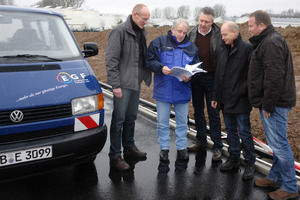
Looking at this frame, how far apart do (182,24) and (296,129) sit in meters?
3.14

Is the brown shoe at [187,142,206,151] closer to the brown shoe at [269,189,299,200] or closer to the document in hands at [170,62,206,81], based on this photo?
the document in hands at [170,62,206,81]

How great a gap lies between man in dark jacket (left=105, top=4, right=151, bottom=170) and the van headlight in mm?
386

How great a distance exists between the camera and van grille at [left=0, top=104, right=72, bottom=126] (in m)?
2.90

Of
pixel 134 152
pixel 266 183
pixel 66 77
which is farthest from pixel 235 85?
pixel 66 77

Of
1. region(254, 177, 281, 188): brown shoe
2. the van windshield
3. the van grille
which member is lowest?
region(254, 177, 281, 188): brown shoe

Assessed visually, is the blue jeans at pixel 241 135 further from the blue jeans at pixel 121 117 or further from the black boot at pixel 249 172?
the blue jeans at pixel 121 117

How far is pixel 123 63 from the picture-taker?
13.1 feet

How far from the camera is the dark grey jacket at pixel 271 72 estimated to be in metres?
3.01

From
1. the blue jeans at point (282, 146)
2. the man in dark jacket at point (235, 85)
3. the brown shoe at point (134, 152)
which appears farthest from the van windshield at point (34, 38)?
the blue jeans at point (282, 146)

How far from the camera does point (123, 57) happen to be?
3.97 metres

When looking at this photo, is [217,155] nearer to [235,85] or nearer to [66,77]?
[235,85]

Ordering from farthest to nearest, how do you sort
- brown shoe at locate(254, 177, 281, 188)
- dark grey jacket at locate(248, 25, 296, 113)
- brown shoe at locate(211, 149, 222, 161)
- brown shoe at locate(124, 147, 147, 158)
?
brown shoe at locate(124, 147, 147, 158) → brown shoe at locate(211, 149, 222, 161) → brown shoe at locate(254, 177, 281, 188) → dark grey jacket at locate(248, 25, 296, 113)

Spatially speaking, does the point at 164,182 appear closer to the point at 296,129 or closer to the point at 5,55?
the point at 5,55

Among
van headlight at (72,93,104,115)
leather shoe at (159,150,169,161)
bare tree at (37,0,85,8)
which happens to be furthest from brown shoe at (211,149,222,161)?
bare tree at (37,0,85,8)
